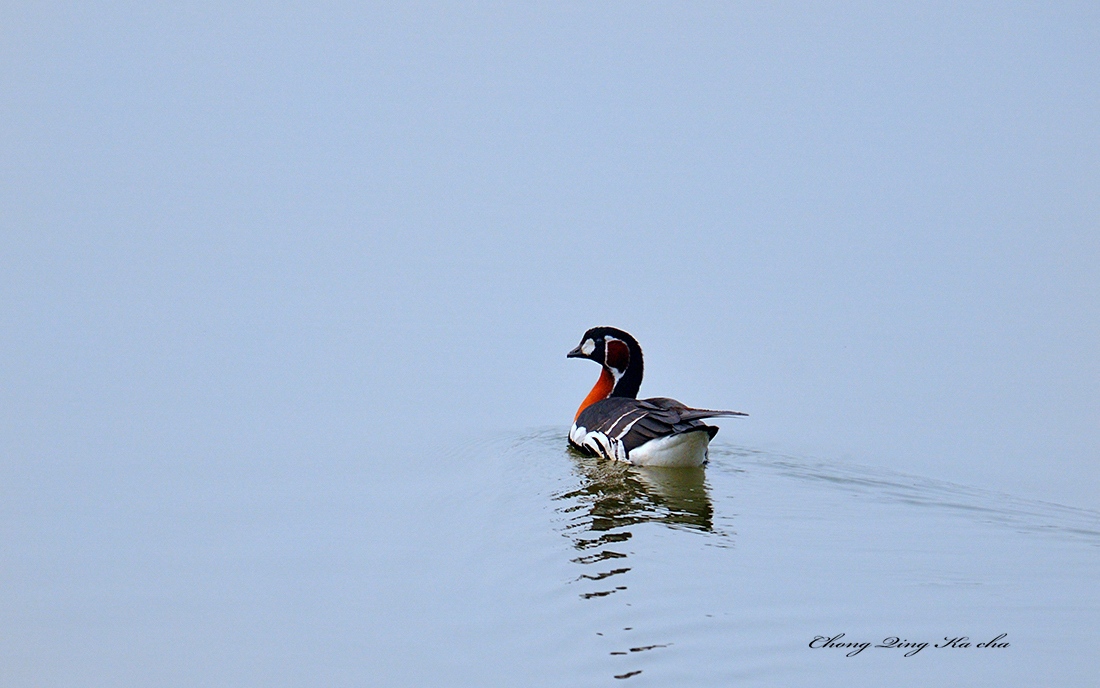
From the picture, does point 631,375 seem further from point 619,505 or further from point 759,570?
point 759,570

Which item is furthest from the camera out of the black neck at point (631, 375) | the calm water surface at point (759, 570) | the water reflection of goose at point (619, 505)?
the black neck at point (631, 375)

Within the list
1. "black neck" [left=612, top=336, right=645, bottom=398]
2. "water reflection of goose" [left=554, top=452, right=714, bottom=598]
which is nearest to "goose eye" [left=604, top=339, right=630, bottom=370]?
"black neck" [left=612, top=336, right=645, bottom=398]

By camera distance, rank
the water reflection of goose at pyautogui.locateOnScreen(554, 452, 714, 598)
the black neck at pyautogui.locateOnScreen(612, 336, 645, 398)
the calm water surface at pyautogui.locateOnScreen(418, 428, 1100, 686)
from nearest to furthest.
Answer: the calm water surface at pyautogui.locateOnScreen(418, 428, 1100, 686) < the water reflection of goose at pyautogui.locateOnScreen(554, 452, 714, 598) < the black neck at pyautogui.locateOnScreen(612, 336, 645, 398)

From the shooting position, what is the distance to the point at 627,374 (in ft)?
42.4

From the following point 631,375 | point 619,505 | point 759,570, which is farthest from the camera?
point 631,375

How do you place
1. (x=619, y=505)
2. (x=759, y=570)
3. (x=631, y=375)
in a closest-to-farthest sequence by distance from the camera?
1. (x=759, y=570)
2. (x=619, y=505)
3. (x=631, y=375)

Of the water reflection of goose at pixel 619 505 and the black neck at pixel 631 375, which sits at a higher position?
the black neck at pixel 631 375

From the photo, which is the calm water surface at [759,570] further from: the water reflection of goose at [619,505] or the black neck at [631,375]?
the black neck at [631,375]

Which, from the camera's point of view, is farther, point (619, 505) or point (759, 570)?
point (619, 505)

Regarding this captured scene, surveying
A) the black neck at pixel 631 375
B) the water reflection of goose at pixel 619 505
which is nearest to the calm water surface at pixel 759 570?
the water reflection of goose at pixel 619 505

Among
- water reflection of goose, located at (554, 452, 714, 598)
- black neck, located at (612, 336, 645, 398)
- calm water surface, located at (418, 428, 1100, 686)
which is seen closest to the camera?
calm water surface, located at (418, 428, 1100, 686)

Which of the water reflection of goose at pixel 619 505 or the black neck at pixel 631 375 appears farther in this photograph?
the black neck at pixel 631 375

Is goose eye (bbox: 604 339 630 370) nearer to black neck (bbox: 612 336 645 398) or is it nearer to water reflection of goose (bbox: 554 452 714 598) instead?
black neck (bbox: 612 336 645 398)

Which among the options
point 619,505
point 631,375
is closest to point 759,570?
point 619,505
